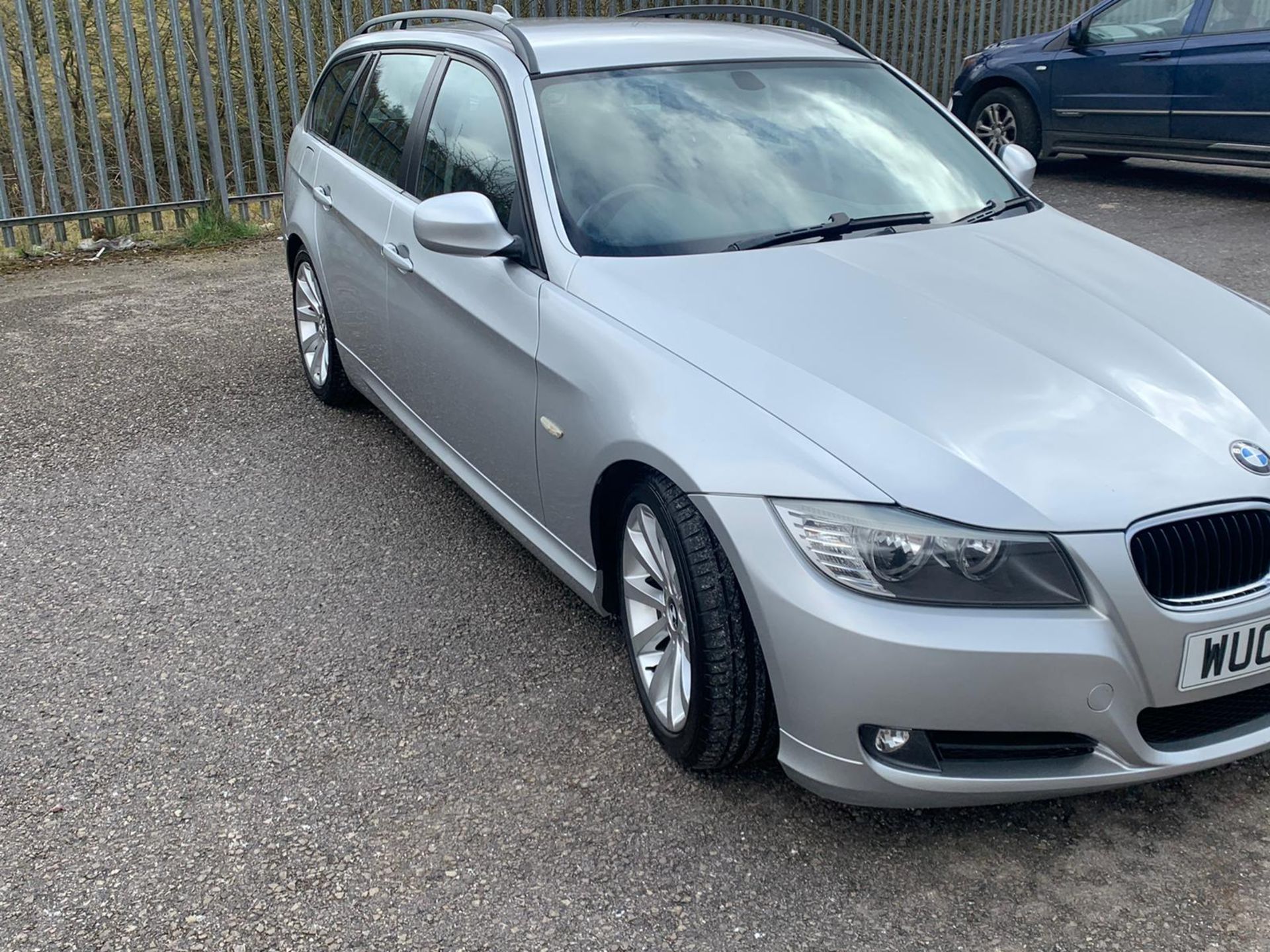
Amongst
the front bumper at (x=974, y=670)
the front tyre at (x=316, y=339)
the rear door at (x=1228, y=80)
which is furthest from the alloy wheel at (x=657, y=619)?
the rear door at (x=1228, y=80)

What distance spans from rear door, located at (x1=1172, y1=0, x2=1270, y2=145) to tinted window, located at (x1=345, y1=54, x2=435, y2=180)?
654cm

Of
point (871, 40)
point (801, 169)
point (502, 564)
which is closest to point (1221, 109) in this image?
point (871, 40)

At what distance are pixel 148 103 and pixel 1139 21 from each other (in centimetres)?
735

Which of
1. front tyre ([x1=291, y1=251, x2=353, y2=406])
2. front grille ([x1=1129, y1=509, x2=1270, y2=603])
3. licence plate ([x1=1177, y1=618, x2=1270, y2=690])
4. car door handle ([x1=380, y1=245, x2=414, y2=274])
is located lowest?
front tyre ([x1=291, y1=251, x2=353, y2=406])

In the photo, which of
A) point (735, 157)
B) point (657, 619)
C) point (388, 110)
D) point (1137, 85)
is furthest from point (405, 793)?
point (1137, 85)

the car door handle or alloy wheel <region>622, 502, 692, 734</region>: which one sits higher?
the car door handle

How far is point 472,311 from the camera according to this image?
141 inches

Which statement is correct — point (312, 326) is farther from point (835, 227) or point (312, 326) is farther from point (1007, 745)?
point (1007, 745)

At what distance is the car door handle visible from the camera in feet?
13.1

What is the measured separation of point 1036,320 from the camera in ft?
9.88

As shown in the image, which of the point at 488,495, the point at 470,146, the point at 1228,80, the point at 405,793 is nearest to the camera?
the point at 405,793

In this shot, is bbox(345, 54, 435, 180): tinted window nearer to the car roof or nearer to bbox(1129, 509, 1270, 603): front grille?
the car roof

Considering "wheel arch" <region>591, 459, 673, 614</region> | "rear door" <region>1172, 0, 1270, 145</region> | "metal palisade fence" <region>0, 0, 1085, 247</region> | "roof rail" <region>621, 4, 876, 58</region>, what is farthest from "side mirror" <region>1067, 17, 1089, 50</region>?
"wheel arch" <region>591, 459, 673, 614</region>

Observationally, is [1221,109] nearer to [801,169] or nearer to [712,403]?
[801,169]
